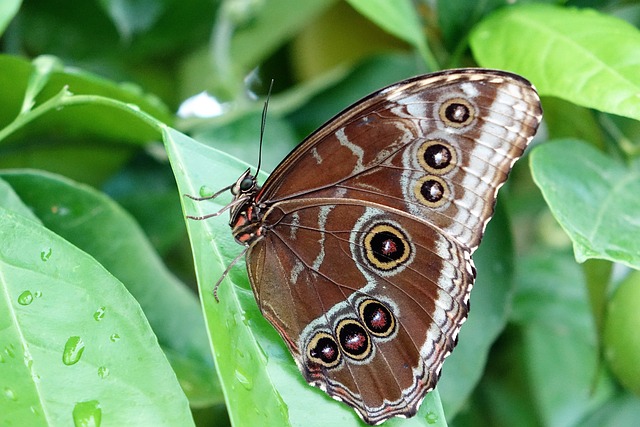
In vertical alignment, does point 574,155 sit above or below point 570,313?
above

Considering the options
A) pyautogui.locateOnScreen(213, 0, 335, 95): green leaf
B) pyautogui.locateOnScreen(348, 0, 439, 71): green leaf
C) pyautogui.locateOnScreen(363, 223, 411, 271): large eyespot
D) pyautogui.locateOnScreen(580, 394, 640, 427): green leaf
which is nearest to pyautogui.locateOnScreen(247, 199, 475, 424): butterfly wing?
pyautogui.locateOnScreen(363, 223, 411, 271): large eyespot

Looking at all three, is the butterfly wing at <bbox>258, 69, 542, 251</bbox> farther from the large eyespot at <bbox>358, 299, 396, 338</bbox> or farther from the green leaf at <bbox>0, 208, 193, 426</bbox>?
the green leaf at <bbox>0, 208, 193, 426</bbox>

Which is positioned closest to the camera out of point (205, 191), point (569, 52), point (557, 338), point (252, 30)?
point (205, 191)

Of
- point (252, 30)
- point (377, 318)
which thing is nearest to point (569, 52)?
point (377, 318)

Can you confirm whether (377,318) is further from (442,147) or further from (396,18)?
(396,18)

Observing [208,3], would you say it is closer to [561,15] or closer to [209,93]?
[209,93]

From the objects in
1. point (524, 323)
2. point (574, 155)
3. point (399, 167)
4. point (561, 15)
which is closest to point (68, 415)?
point (399, 167)

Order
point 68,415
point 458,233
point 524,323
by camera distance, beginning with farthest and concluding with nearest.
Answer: point 524,323
point 458,233
point 68,415
